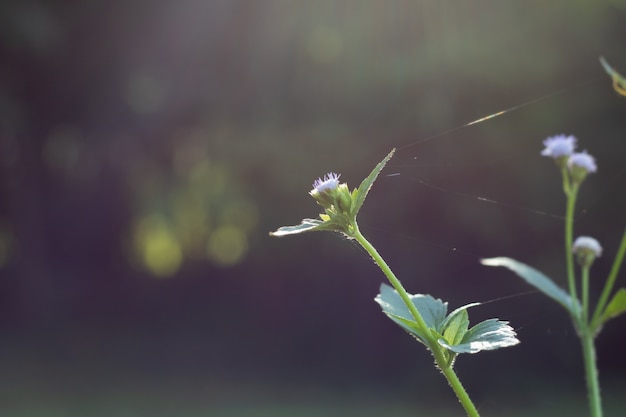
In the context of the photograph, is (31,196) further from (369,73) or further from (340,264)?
(369,73)

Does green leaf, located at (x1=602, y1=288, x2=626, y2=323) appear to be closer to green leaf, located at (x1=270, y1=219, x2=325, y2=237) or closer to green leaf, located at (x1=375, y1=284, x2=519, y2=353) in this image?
green leaf, located at (x1=375, y1=284, x2=519, y2=353)

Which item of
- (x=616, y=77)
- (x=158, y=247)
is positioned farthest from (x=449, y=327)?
(x=158, y=247)

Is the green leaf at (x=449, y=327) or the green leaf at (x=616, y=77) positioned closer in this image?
the green leaf at (x=616, y=77)

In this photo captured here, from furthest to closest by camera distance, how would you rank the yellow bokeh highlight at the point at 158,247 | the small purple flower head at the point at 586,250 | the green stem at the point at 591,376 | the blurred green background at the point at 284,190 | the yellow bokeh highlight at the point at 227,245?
the yellow bokeh highlight at the point at 158,247
the yellow bokeh highlight at the point at 227,245
the blurred green background at the point at 284,190
the small purple flower head at the point at 586,250
the green stem at the point at 591,376

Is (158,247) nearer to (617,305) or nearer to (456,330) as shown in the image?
(456,330)

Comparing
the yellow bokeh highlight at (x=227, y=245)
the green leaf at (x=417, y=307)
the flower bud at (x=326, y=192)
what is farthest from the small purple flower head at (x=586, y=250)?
the yellow bokeh highlight at (x=227, y=245)

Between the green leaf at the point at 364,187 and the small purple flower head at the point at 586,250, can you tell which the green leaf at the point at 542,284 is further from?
the green leaf at the point at 364,187

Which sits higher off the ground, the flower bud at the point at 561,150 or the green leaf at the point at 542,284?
the flower bud at the point at 561,150

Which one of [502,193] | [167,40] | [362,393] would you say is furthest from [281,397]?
[167,40]
